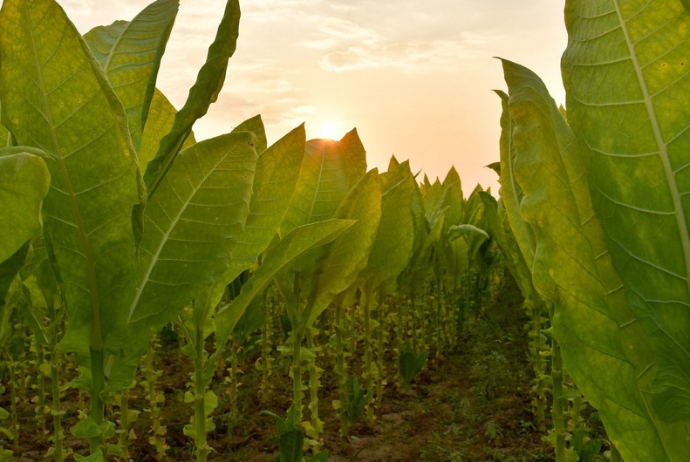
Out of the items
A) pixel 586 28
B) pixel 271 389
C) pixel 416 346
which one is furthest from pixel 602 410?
pixel 416 346

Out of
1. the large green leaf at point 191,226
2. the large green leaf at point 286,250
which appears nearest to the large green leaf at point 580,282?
the large green leaf at point 191,226

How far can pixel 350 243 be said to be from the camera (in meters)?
2.56

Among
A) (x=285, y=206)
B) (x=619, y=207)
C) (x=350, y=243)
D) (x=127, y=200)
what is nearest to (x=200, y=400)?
(x=285, y=206)

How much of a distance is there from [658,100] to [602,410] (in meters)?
0.56

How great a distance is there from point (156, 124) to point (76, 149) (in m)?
0.70

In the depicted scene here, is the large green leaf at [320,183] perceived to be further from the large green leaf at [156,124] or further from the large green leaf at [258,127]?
the large green leaf at [156,124]

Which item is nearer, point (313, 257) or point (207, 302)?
point (207, 302)

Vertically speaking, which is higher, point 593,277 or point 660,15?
point 660,15

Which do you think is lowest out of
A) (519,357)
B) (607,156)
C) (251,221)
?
(519,357)

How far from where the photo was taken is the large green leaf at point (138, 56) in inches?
61.8

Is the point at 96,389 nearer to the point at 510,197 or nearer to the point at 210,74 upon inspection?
the point at 210,74

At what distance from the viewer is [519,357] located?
539 cm

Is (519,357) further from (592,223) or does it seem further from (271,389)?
(592,223)

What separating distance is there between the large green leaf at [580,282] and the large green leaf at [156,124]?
1.17 metres
